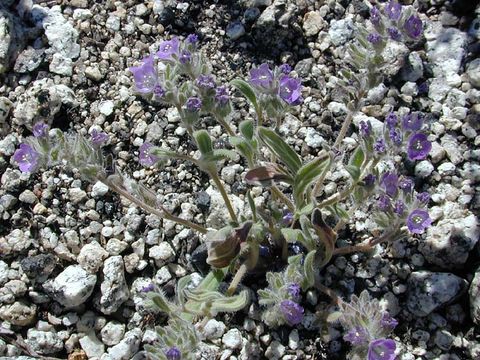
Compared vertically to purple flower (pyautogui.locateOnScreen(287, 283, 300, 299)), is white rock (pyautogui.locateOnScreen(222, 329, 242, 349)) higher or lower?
lower

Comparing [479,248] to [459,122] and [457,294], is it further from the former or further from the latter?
[459,122]

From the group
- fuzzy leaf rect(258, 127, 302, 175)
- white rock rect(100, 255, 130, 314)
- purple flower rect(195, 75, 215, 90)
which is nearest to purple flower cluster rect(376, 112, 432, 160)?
fuzzy leaf rect(258, 127, 302, 175)

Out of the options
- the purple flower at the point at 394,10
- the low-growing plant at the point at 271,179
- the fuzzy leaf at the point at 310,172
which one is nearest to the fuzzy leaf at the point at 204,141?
the low-growing plant at the point at 271,179

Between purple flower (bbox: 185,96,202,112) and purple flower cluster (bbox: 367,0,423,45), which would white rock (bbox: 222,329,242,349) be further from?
purple flower cluster (bbox: 367,0,423,45)

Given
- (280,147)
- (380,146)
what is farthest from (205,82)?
(380,146)

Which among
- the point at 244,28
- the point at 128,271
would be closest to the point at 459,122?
the point at 244,28

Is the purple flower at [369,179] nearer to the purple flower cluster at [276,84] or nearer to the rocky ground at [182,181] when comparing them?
the purple flower cluster at [276,84]
